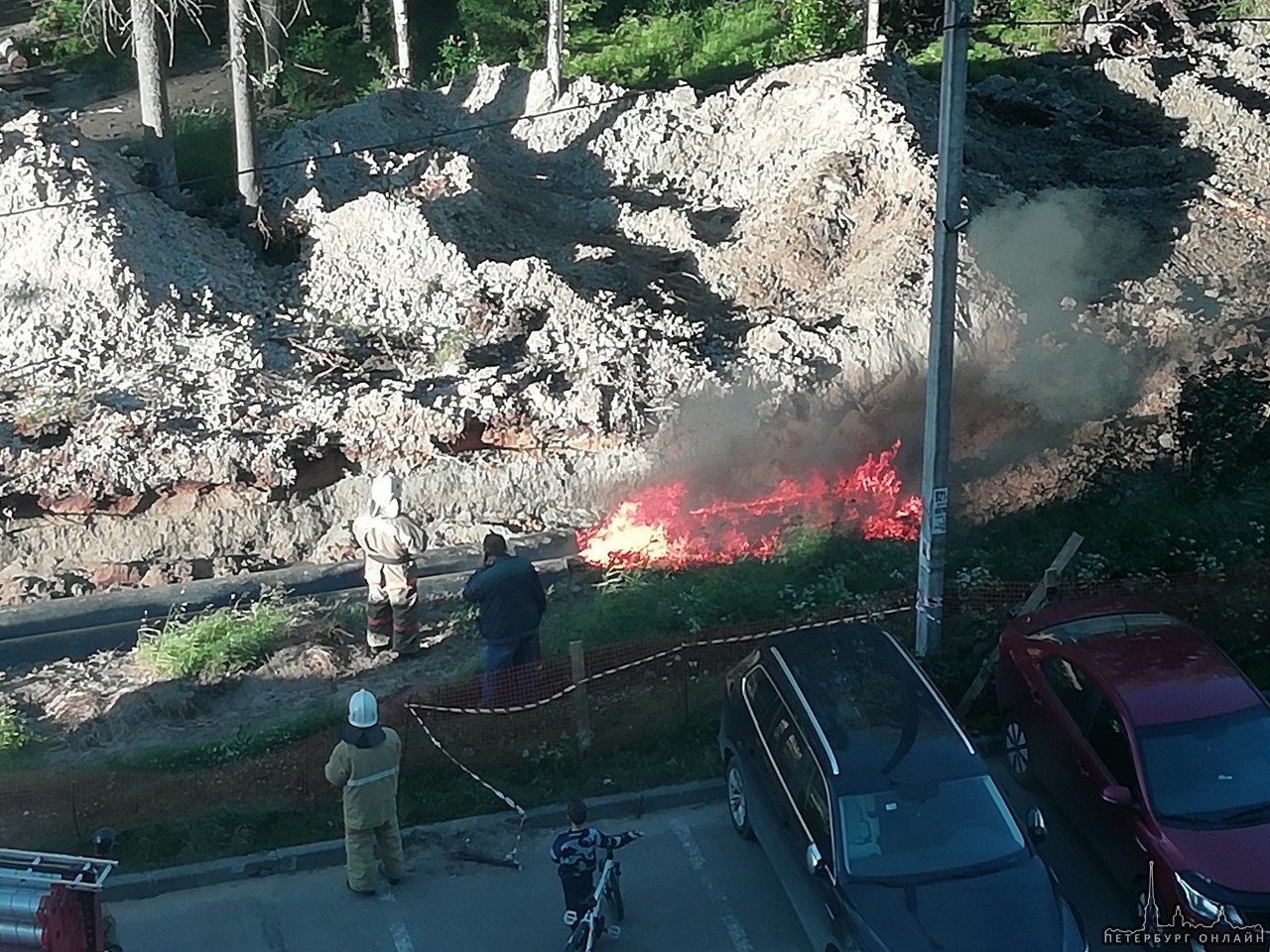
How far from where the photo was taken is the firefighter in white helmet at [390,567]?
12172 millimetres

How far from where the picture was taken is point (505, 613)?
11.0m

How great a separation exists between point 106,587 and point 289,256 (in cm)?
756

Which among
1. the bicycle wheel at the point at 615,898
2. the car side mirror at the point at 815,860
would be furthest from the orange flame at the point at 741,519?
the car side mirror at the point at 815,860

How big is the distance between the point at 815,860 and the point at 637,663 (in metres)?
3.11

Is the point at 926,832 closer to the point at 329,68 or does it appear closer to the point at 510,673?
the point at 510,673

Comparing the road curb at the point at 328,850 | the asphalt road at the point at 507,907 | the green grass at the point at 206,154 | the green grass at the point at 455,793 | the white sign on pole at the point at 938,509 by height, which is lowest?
the asphalt road at the point at 507,907

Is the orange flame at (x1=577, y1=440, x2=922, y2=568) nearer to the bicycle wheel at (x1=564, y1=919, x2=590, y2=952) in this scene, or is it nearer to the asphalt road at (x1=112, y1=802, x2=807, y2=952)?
the asphalt road at (x1=112, y1=802, x2=807, y2=952)

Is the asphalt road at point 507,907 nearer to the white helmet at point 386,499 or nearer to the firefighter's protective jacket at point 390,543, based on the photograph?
the firefighter's protective jacket at point 390,543

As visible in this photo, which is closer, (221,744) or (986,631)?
(221,744)

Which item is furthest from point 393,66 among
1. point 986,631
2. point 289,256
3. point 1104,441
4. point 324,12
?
point 986,631

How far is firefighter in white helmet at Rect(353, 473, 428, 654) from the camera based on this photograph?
12.2 m

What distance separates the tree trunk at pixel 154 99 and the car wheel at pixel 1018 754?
14.7m

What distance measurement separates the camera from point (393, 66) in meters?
34.0

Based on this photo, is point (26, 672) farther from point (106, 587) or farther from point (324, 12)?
point (324, 12)
